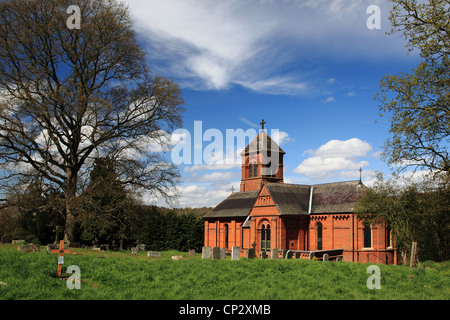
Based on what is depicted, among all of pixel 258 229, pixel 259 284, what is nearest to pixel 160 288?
pixel 259 284

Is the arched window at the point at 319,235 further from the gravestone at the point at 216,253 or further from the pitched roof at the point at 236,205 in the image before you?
the gravestone at the point at 216,253

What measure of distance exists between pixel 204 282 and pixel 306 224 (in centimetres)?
2726

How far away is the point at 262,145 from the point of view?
50.2 metres

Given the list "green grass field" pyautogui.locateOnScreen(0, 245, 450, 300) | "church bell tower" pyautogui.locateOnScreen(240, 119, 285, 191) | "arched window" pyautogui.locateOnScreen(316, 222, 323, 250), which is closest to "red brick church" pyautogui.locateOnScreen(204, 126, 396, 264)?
"arched window" pyautogui.locateOnScreen(316, 222, 323, 250)

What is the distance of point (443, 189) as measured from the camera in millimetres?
25531

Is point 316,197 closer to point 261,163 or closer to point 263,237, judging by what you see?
point 263,237

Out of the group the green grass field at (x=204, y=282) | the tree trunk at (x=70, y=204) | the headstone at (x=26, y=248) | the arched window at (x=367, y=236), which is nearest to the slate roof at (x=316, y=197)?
the arched window at (x=367, y=236)

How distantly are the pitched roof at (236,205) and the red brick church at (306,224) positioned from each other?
→ 0.18 metres

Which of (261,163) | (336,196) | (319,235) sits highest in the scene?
(261,163)

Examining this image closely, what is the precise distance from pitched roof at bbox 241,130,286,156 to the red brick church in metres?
7.36

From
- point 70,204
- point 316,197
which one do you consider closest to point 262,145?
point 316,197
